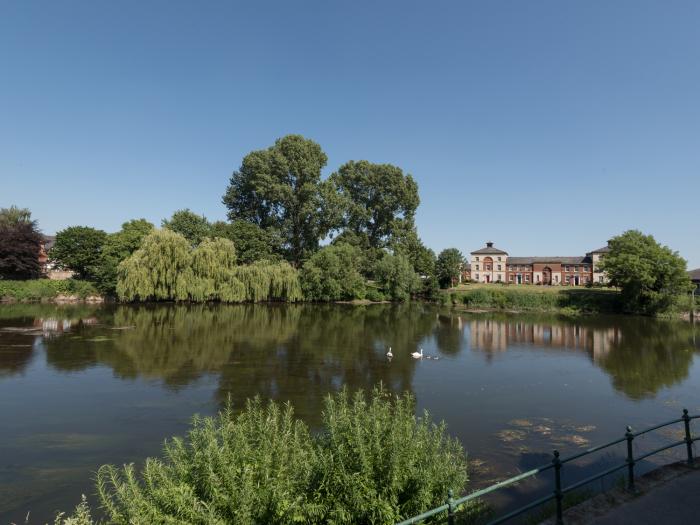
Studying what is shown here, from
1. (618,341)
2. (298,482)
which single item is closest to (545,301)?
(618,341)

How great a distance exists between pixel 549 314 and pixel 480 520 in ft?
149

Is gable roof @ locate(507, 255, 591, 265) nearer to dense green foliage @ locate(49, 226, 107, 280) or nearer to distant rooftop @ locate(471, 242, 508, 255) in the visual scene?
distant rooftop @ locate(471, 242, 508, 255)

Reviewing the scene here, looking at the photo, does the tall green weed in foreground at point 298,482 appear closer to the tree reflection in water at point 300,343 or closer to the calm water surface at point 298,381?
the calm water surface at point 298,381

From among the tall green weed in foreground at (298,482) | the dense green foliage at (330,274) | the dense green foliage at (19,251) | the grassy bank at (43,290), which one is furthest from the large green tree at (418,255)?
the tall green weed in foreground at (298,482)

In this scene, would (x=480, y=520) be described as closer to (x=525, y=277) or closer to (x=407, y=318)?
(x=407, y=318)

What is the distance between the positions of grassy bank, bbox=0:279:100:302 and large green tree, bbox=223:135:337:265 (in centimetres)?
2207

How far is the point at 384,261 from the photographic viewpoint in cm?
5428

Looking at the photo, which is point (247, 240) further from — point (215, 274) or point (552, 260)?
point (552, 260)

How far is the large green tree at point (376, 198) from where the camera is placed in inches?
2408

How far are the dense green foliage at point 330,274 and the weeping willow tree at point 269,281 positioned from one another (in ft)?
4.95

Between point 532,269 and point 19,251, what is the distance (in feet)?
270

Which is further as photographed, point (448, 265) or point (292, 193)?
point (448, 265)

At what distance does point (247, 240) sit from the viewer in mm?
52906

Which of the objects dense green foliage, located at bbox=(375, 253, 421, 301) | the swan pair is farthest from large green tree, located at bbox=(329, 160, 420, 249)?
the swan pair
